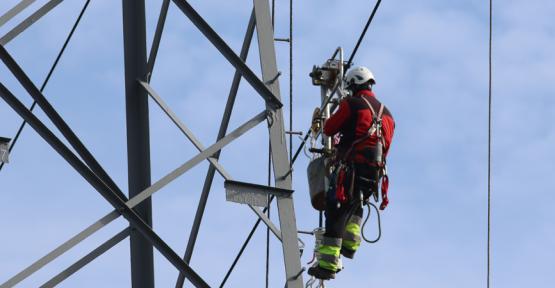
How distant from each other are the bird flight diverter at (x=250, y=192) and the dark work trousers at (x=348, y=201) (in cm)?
70

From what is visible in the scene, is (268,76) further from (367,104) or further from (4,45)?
(4,45)

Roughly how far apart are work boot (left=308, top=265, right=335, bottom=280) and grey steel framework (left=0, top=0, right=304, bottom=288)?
0.65 metres

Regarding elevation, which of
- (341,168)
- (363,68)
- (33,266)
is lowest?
(33,266)

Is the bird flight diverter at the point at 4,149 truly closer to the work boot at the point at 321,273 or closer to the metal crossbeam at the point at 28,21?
the metal crossbeam at the point at 28,21

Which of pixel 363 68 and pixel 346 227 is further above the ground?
pixel 363 68

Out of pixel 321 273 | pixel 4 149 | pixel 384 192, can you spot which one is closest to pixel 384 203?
pixel 384 192

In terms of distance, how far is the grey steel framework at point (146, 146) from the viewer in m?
12.1

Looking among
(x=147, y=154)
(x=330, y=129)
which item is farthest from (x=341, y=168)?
(x=147, y=154)

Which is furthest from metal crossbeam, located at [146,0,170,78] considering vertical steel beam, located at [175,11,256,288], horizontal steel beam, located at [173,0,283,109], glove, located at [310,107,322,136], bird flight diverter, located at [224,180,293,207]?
bird flight diverter, located at [224,180,293,207]

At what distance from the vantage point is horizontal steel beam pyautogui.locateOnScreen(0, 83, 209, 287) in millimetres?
11922

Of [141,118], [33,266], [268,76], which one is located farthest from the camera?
[141,118]

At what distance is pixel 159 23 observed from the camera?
14.3m

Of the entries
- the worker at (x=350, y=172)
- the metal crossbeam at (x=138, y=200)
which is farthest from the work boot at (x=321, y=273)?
the metal crossbeam at (x=138, y=200)

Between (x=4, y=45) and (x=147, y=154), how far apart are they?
1.60 meters
